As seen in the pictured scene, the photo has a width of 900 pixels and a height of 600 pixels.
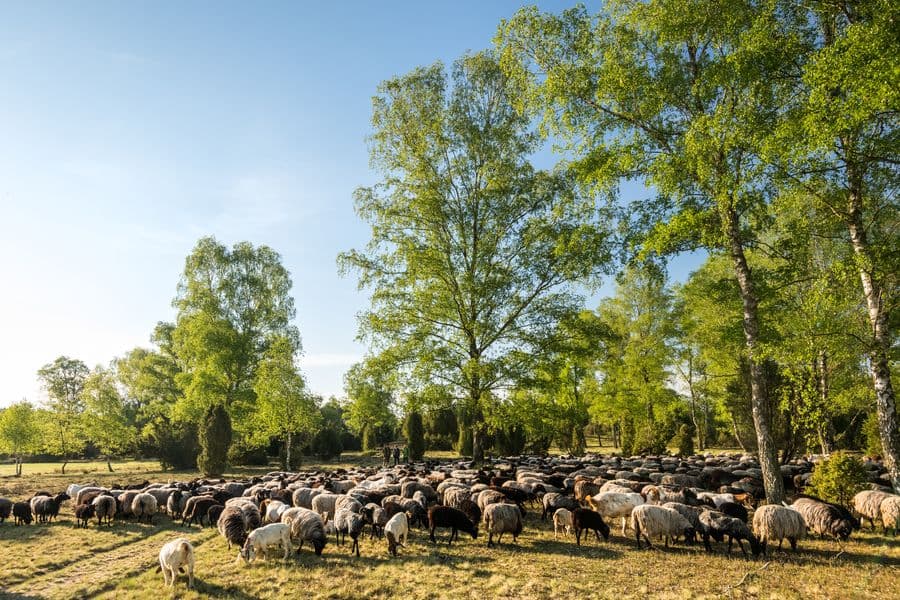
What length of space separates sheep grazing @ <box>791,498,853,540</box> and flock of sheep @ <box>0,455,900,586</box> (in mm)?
21

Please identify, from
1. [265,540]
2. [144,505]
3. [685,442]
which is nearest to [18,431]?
[144,505]

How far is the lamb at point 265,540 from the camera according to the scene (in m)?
10.1

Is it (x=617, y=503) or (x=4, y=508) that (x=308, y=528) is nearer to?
(x=617, y=503)

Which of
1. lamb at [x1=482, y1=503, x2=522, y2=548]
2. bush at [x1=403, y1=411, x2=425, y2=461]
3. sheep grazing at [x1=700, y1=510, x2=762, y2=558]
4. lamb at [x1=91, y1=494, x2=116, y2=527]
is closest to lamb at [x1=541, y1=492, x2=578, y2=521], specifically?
Answer: lamb at [x1=482, y1=503, x2=522, y2=548]

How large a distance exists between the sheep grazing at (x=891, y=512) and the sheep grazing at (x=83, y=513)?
22027 millimetres

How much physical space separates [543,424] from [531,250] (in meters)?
7.44

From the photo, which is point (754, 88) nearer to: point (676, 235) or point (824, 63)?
point (824, 63)

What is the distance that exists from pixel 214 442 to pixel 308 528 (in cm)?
2191

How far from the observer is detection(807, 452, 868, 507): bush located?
12.9 m

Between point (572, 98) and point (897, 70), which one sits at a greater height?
point (572, 98)

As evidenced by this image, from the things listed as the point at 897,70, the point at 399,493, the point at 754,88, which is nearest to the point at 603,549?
the point at 399,493

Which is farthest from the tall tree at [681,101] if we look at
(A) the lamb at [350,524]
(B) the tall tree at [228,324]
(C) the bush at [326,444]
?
(C) the bush at [326,444]

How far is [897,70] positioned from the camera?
294 inches

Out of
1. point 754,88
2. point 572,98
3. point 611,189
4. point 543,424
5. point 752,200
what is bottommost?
point 543,424
